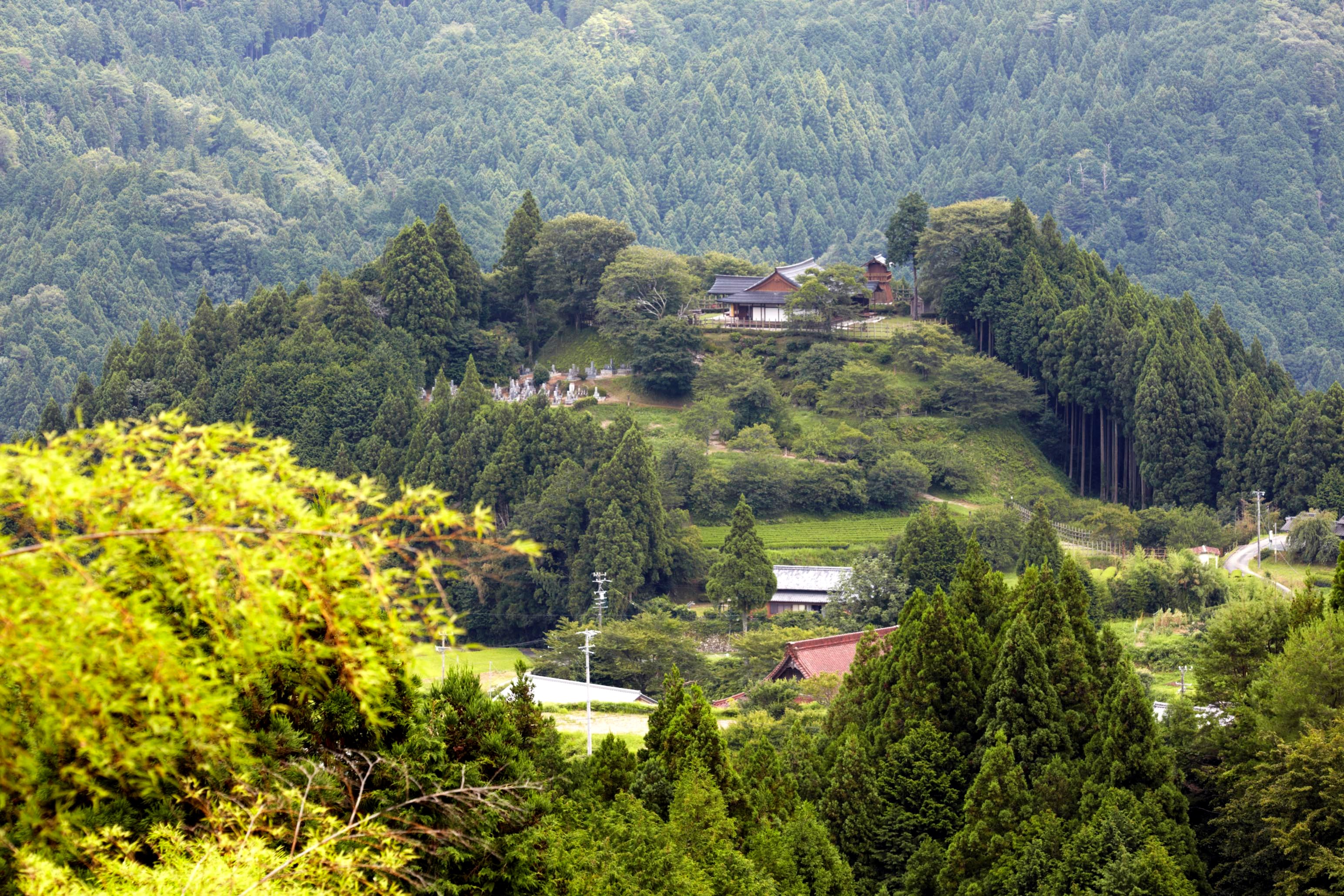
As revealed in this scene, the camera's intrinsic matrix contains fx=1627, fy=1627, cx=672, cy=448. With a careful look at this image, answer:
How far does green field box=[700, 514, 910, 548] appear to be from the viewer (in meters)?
55.8

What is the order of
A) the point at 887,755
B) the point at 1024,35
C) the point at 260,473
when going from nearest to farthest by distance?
the point at 260,473 < the point at 887,755 < the point at 1024,35

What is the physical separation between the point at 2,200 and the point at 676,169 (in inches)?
2182

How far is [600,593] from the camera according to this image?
152 feet

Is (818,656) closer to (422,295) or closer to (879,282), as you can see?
(422,295)

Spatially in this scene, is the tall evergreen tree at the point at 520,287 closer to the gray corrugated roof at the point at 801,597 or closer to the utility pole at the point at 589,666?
the gray corrugated roof at the point at 801,597

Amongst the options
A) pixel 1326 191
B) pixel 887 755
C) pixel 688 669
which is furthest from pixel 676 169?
pixel 887 755

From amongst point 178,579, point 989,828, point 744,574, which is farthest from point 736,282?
point 178,579

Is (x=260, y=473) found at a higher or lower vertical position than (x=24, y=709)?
higher

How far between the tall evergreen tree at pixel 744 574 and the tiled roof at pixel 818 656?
478 centimetres

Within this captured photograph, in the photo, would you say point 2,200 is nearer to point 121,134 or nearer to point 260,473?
point 121,134

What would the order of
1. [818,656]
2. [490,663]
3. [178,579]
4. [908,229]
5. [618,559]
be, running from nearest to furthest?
[178,579], [818,656], [490,663], [618,559], [908,229]


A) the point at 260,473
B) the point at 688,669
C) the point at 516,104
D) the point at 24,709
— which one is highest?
the point at 516,104

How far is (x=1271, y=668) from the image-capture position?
2634 centimetres

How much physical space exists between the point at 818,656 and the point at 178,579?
120 ft
